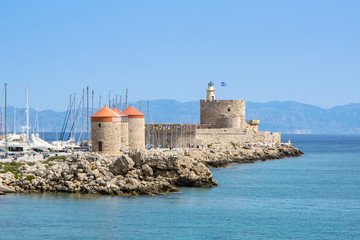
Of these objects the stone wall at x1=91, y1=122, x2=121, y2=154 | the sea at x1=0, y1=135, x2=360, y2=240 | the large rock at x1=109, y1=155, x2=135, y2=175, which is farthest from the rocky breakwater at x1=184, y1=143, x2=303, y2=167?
the large rock at x1=109, y1=155, x2=135, y2=175

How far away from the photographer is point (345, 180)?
42875 millimetres

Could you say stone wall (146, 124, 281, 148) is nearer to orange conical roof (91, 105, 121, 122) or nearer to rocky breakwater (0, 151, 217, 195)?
orange conical roof (91, 105, 121, 122)

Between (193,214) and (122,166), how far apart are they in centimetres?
702

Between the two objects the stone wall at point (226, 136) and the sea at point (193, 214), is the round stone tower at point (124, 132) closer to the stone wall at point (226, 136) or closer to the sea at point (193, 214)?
the sea at point (193, 214)

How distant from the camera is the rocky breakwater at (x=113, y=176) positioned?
3161 cm

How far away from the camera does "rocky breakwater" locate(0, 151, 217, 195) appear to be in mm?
31609

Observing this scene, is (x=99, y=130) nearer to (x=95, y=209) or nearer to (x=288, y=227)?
(x=95, y=209)

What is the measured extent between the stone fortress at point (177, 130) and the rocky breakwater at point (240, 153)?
1.10 meters

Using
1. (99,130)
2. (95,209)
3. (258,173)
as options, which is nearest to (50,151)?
(99,130)

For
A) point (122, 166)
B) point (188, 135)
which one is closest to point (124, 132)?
point (122, 166)

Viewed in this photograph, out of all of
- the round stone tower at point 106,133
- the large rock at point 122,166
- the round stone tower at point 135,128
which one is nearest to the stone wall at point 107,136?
the round stone tower at point 106,133

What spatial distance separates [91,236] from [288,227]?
752cm

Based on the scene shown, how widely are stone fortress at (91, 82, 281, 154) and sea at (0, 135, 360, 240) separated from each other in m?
9.49

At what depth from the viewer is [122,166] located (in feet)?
109
